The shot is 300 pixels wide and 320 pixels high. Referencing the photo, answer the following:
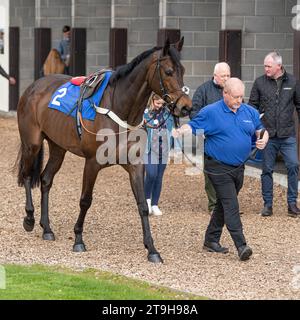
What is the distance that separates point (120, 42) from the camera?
1992cm

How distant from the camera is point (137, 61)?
10461 millimetres

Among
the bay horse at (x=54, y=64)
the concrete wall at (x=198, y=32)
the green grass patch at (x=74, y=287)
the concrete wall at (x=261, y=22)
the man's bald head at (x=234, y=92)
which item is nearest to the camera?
the green grass patch at (x=74, y=287)

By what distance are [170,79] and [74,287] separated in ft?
7.29

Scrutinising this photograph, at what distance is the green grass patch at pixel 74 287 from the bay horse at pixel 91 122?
95cm

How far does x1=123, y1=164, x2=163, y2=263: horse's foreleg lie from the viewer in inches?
407

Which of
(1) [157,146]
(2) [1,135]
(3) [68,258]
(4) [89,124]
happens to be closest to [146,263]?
(3) [68,258]

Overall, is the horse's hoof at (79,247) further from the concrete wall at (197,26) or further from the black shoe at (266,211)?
the concrete wall at (197,26)

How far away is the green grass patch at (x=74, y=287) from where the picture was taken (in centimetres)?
861

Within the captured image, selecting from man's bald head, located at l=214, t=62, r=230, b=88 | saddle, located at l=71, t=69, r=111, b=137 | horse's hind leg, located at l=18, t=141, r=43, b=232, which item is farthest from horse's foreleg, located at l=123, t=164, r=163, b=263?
man's bald head, located at l=214, t=62, r=230, b=88

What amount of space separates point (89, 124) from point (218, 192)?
4.87 ft

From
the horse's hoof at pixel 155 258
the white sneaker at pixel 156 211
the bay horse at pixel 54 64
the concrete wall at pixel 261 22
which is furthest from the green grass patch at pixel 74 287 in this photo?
the bay horse at pixel 54 64

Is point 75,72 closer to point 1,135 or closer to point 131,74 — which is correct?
point 1,135

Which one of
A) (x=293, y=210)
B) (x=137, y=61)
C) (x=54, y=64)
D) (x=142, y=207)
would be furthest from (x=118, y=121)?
(x=54, y=64)
